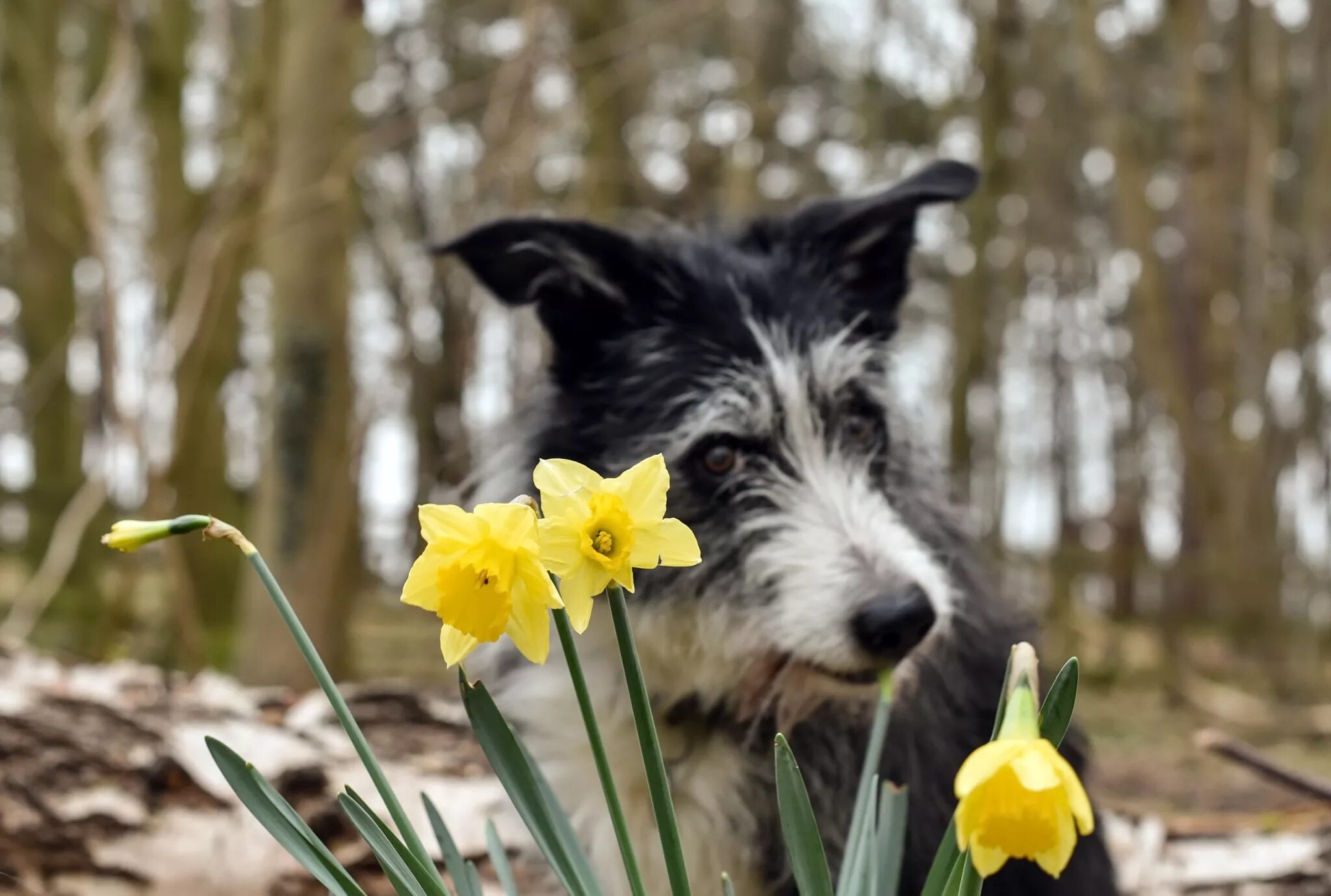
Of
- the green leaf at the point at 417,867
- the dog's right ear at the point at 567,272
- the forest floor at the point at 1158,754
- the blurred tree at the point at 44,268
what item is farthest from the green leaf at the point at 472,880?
the blurred tree at the point at 44,268

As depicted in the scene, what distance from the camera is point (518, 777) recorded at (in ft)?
3.78

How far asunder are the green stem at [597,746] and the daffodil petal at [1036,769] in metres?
0.40

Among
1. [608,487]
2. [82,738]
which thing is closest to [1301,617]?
[82,738]

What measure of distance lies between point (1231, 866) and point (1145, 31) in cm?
1287

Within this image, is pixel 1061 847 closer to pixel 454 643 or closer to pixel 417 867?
pixel 454 643

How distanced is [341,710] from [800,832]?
0.46 metres

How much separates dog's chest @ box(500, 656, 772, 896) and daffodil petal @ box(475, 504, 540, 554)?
155 centimetres

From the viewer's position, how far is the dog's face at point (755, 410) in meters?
2.42

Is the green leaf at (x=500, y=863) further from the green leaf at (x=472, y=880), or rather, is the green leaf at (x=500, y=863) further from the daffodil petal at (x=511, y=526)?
the daffodil petal at (x=511, y=526)

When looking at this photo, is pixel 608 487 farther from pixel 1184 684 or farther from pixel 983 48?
pixel 1184 684


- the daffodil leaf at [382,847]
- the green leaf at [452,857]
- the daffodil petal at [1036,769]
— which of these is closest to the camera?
the daffodil petal at [1036,769]

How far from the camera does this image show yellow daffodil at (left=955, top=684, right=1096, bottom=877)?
2.65ft

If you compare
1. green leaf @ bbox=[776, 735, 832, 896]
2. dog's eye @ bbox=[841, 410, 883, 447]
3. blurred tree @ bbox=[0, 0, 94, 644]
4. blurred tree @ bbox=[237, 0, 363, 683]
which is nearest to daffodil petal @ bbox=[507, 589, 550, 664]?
green leaf @ bbox=[776, 735, 832, 896]

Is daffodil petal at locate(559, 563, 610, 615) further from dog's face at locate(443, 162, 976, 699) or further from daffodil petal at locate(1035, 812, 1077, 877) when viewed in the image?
dog's face at locate(443, 162, 976, 699)
